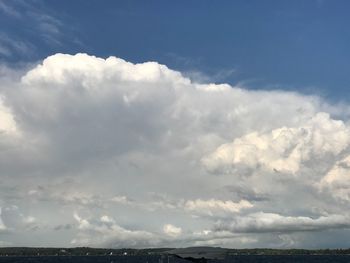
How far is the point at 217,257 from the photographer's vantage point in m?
54.1

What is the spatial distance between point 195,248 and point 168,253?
9.80 feet

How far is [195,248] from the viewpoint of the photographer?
56.4 meters

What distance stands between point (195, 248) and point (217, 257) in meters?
3.14

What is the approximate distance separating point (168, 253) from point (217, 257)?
510cm

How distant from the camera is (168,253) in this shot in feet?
182
